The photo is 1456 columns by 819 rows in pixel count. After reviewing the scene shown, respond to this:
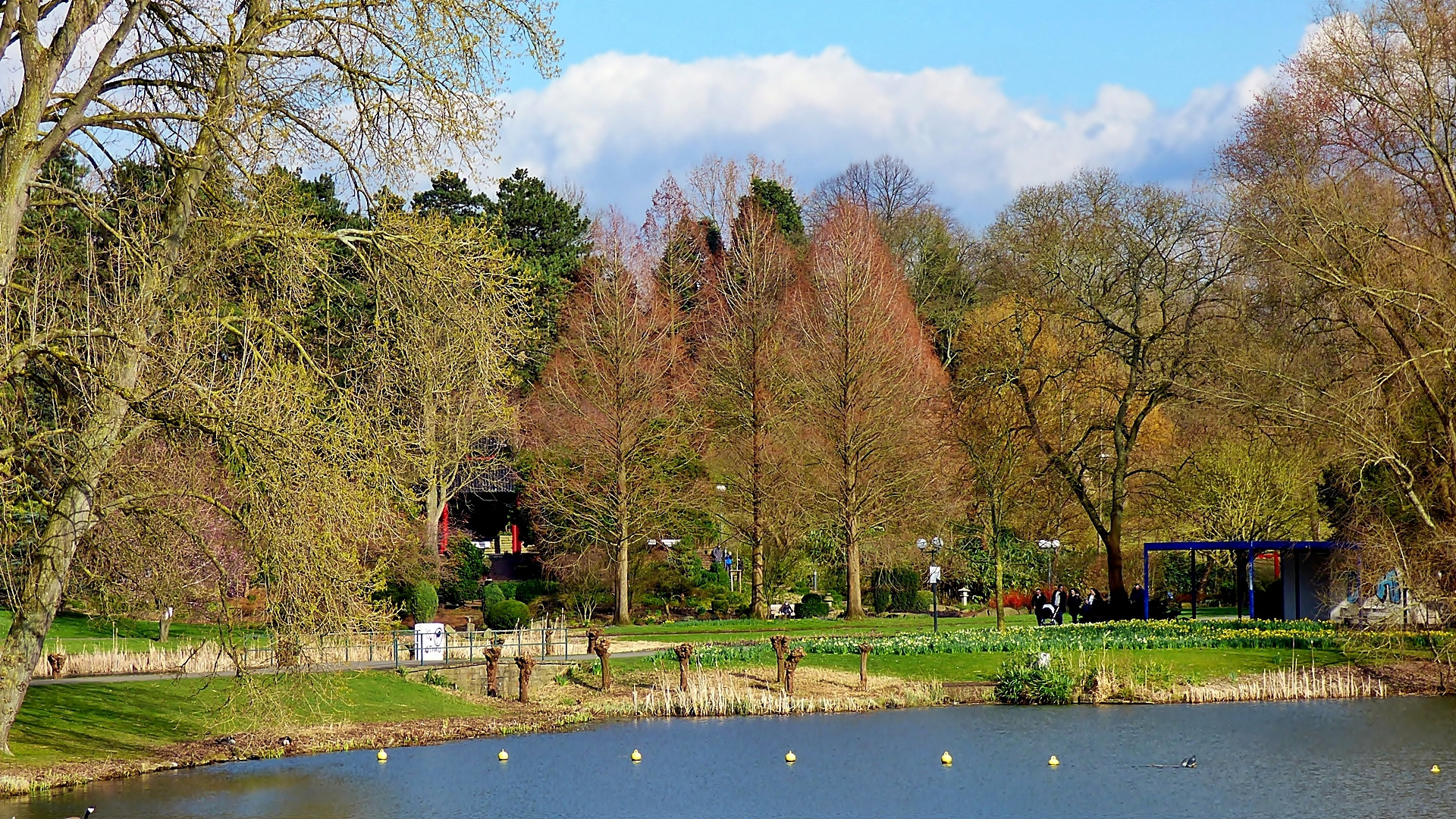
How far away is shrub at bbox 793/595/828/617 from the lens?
4278 cm

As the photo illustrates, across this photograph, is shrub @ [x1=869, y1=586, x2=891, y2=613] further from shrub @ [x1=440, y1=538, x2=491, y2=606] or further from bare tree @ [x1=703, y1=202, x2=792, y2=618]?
shrub @ [x1=440, y1=538, x2=491, y2=606]

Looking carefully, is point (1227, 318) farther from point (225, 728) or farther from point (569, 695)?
point (225, 728)

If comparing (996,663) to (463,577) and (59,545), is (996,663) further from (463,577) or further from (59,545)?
(463,577)

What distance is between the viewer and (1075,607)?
141 feet

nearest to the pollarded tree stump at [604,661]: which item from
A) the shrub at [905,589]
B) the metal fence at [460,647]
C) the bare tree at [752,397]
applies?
the metal fence at [460,647]

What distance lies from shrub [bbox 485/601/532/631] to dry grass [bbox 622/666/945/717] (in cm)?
1241

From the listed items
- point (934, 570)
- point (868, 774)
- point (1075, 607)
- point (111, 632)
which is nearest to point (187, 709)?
point (868, 774)

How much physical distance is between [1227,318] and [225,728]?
2787 cm

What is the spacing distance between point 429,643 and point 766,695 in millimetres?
7010

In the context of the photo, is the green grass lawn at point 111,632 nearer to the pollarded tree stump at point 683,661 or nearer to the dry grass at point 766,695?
the dry grass at point 766,695

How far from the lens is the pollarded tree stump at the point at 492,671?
26453 millimetres

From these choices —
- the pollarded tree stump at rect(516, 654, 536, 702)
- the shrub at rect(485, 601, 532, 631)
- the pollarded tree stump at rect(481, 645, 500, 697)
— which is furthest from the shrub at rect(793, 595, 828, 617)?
the pollarded tree stump at rect(516, 654, 536, 702)

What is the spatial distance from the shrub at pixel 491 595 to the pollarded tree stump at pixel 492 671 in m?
14.9

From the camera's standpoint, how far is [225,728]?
21.7m
